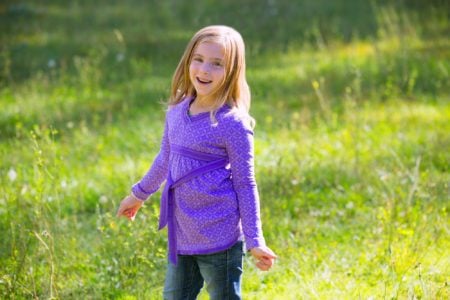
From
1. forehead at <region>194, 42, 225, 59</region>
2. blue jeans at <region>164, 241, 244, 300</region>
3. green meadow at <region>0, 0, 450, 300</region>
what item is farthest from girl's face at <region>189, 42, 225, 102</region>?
green meadow at <region>0, 0, 450, 300</region>

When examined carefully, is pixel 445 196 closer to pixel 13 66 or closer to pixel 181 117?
pixel 181 117

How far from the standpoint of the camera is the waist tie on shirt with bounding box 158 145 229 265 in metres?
2.85

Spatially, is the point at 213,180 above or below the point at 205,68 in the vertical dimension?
below

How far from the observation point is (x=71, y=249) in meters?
4.11

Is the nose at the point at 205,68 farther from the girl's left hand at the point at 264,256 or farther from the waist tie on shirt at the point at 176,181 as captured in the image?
the girl's left hand at the point at 264,256

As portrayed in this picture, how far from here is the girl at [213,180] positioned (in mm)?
2787

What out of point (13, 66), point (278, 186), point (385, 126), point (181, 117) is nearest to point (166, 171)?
point (181, 117)

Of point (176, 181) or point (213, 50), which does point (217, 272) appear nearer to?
point (176, 181)

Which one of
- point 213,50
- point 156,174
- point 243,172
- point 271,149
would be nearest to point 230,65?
point 213,50

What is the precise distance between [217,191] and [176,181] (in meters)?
0.18

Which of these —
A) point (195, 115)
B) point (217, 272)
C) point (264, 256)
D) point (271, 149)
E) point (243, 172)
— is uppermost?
point (195, 115)

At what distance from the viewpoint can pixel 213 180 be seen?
2828 mm

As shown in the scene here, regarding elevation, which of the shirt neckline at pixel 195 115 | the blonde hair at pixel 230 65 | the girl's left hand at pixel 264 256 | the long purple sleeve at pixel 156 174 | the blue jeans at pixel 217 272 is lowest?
the blue jeans at pixel 217 272

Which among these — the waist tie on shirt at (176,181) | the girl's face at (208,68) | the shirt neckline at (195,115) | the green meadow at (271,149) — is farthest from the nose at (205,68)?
the green meadow at (271,149)
